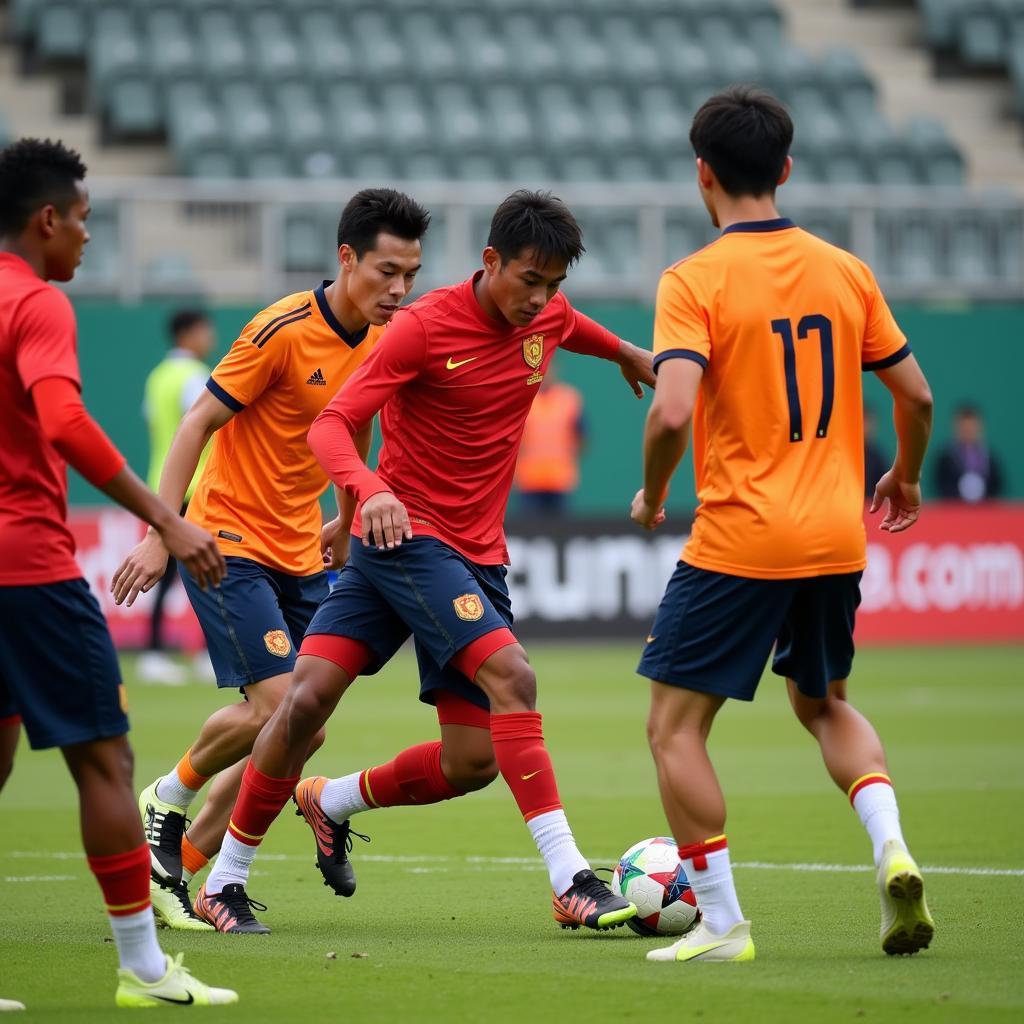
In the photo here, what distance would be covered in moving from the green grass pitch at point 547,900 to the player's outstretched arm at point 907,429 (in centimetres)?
137

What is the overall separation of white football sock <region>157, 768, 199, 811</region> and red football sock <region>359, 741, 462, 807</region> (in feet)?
2.11

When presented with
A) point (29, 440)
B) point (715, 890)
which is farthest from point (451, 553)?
point (29, 440)

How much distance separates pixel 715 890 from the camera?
536 centimetres

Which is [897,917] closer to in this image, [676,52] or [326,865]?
[326,865]

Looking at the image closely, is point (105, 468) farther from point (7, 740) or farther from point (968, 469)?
point (968, 469)

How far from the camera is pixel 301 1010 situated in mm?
4824

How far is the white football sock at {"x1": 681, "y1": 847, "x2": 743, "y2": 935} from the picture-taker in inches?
211

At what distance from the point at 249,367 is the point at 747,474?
1.97m

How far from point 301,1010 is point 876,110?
22.3 meters

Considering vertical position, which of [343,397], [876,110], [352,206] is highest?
[876,110]

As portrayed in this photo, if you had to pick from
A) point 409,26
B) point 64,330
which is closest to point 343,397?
point 64,330

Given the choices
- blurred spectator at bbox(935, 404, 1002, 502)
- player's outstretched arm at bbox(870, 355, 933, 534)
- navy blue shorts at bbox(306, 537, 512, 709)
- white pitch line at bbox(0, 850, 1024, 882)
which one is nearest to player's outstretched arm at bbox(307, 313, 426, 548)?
navy blue shorts at bbox(306, 537, 512, 709)

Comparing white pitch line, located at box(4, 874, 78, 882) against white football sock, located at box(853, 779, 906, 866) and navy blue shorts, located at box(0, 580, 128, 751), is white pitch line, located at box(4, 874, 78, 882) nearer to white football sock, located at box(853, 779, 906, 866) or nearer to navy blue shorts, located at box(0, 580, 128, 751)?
navy blue shorts, located at box(0, 580, 128, 751)

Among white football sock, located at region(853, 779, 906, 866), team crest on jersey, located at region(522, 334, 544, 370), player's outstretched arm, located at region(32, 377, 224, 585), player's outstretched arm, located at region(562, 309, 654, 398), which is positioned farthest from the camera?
player's outstretched arm, located at region(562, 309, 654, 398)
